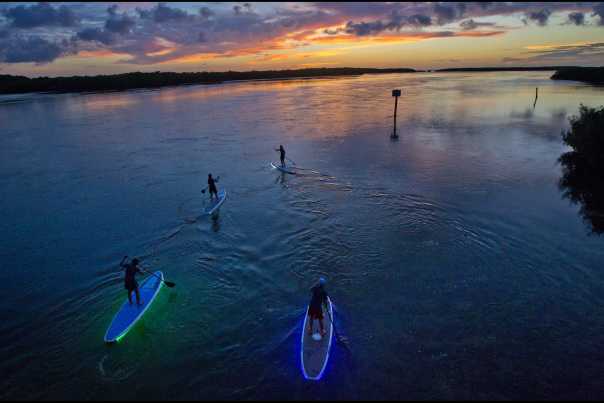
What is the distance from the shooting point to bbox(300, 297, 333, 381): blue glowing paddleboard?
9781mm

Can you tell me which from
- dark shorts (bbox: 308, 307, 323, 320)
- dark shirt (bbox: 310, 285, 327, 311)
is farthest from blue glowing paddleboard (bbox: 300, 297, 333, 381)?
dark shirt (bbox: 310, 285, 327, 311)

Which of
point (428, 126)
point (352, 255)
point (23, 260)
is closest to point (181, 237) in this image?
point (23, 260)

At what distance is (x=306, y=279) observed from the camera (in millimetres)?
14289

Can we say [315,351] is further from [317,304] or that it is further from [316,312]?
[317,304]

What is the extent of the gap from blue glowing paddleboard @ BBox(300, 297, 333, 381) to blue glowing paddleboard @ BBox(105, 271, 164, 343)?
5.60 meters

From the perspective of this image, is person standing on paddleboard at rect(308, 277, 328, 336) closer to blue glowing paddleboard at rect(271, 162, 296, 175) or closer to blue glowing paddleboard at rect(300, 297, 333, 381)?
blue glowing paddleboard at rect(300, 297, 333, 381)

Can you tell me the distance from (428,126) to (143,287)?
44.1m

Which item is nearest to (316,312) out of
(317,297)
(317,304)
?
(317,304)

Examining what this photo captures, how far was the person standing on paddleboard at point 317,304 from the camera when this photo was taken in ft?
34.1

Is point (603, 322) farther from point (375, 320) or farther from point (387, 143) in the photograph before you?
point (387, 143)

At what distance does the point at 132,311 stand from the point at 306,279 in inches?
248

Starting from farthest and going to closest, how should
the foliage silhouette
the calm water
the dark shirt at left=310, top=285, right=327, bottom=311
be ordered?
the foliage silhouette → the dark shirt at left=310, top=285, right=327, bottom=311 → the calm water

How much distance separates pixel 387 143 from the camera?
39.4 meters

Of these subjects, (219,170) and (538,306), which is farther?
(219,170)
